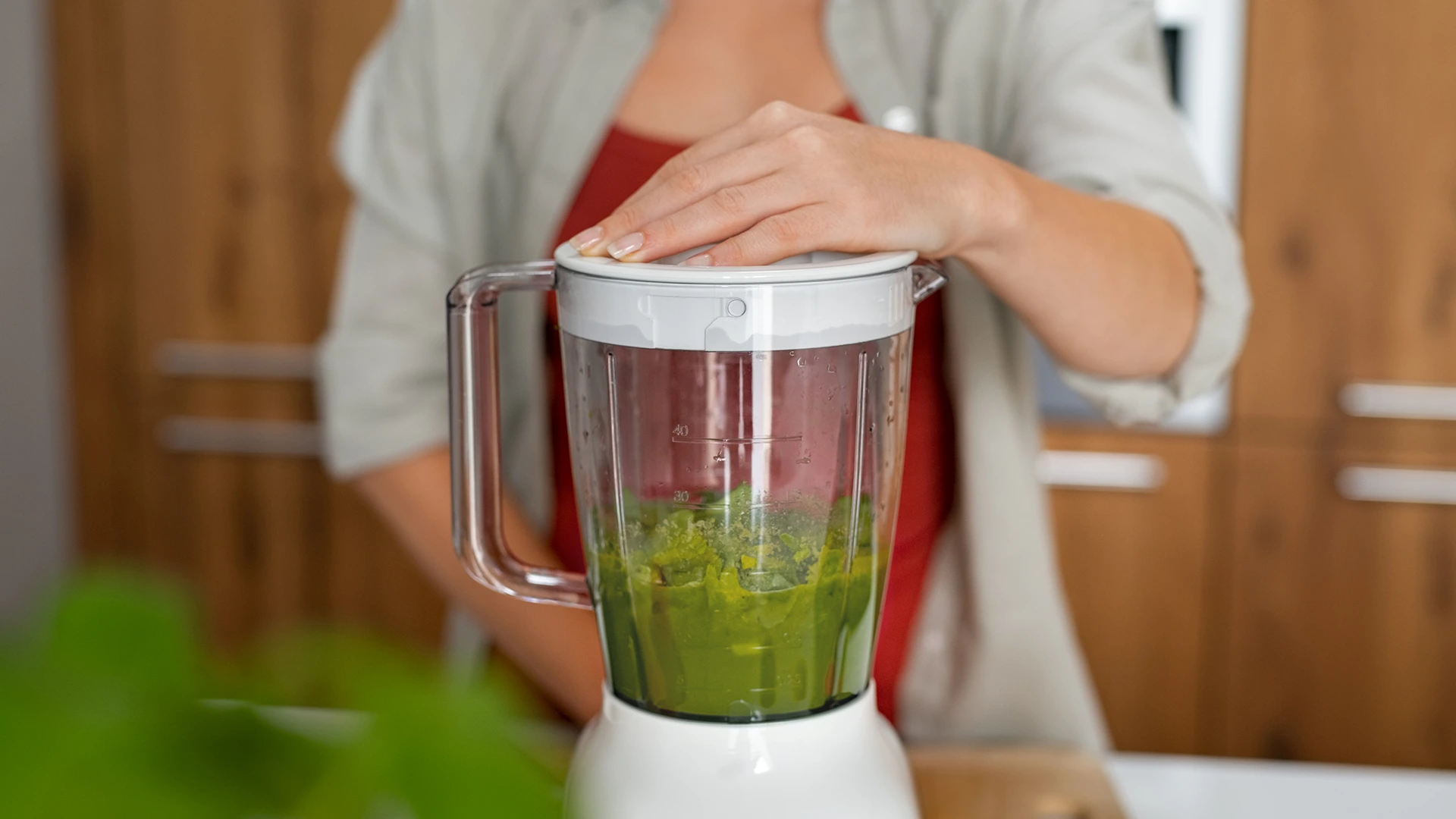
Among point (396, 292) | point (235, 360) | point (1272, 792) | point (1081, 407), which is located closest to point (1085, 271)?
point (1272, 792)

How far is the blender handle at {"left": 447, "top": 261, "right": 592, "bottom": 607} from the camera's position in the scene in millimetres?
552

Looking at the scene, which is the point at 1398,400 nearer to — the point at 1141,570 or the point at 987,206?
the point at 1141,570

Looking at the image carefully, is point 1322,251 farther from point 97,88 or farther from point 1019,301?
point 97,88

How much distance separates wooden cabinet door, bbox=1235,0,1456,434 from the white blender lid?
130 centimetres

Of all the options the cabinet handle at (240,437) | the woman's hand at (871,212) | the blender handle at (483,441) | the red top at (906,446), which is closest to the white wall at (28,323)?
the cabinet handle at (240,437)

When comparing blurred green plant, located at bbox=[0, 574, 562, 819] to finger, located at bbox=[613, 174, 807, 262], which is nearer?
blurred green plant, located at bbox=[0, 574, 562, 819]

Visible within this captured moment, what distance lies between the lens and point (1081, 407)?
5.66ft

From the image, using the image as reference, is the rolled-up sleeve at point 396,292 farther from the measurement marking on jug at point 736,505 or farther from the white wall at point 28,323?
the white wall at point 28,323

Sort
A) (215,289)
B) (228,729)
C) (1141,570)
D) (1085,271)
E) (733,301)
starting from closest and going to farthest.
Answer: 1. (228,729)
2. (733,301)
3. (1085,271)
4. (1141,570)
5. (215,289)

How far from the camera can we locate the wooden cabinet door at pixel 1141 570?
1.72 m

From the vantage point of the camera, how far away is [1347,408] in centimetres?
166

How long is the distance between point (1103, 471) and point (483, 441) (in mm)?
1302

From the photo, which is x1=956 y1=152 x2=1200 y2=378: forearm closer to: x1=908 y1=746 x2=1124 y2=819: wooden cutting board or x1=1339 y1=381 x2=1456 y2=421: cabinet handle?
x1=908 y1=746 x2=1124 y2=819: wooden cutting board

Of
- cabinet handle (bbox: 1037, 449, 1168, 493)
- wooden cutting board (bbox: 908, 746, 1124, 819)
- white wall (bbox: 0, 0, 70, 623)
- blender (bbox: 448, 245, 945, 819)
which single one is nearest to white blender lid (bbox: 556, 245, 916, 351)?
blender (bbox: 448, 245, 945, 819)
